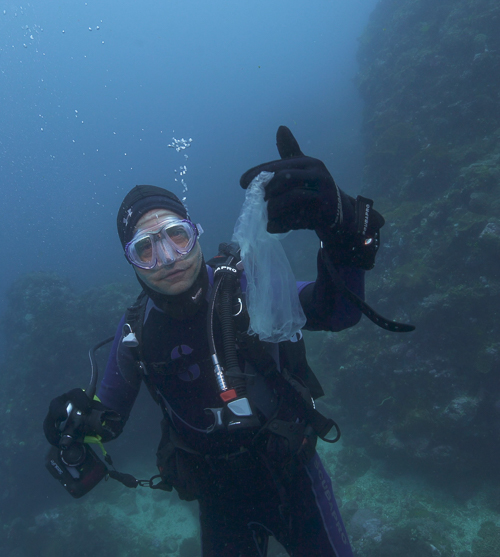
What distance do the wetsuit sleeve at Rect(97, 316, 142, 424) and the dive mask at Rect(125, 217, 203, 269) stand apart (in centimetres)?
85

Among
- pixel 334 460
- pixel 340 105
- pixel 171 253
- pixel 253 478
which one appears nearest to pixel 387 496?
pixel 334 460

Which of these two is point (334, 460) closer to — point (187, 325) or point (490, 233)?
point (490, 233)

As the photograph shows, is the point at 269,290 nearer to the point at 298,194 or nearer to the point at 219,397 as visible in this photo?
the point at 298,194

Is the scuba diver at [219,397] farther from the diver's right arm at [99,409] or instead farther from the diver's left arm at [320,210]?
the diver's left arm at [320,210]

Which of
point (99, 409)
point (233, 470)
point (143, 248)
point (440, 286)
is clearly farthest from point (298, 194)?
point (440, 286)

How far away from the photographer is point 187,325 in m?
2.51

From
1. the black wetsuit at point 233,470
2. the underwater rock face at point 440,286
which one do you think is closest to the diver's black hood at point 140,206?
the black wetsuit at point 233,470

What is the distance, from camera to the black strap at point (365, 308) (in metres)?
1.42

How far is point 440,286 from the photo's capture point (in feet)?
25.7

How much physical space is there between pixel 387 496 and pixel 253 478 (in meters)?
6.10

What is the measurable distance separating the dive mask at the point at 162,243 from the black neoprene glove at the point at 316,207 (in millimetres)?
915

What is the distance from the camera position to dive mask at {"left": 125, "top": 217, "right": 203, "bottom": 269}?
2346 millimetres

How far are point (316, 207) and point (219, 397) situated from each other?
1589 mm

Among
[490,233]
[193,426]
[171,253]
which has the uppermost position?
[171,253]
